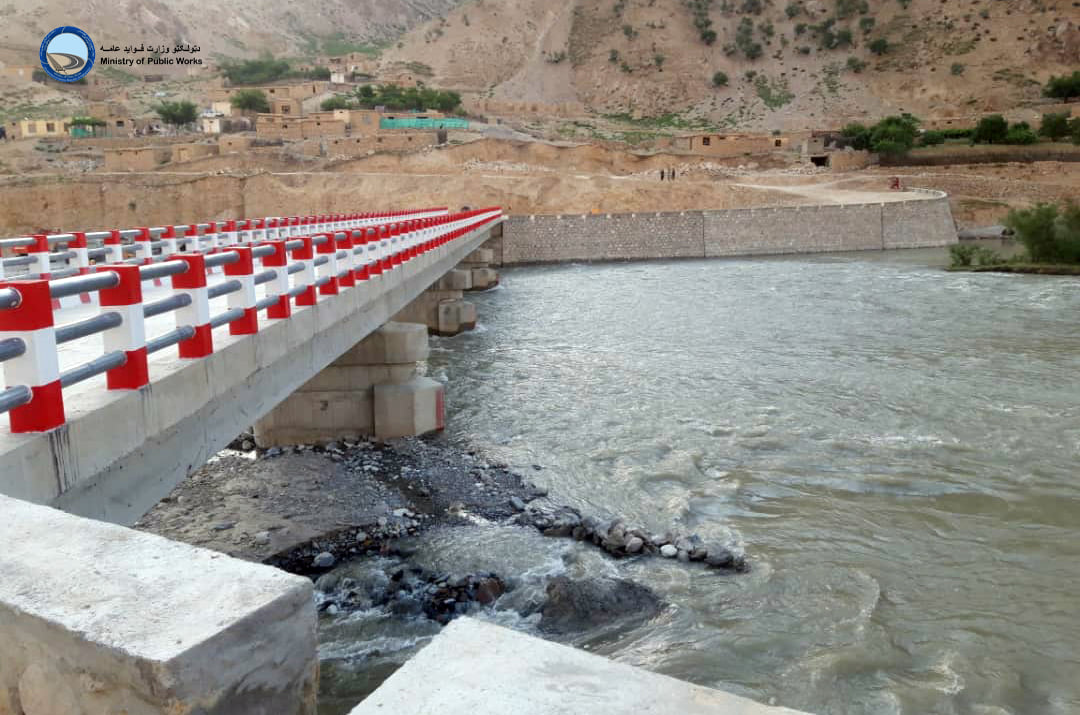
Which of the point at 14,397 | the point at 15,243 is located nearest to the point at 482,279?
the point at 15,243

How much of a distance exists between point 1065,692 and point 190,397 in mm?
6747

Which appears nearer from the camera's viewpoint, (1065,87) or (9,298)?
(9,298)

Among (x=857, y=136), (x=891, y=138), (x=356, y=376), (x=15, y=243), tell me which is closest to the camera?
(x=15, y=243)

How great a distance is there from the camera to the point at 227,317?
622cm

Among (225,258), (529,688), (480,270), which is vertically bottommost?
(480,270)

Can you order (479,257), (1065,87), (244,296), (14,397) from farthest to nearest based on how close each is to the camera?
(1065,87)
(479,257)
(244,296)
(14,397)

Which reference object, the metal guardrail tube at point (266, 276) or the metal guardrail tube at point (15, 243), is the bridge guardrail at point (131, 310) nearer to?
the metal guardrail tube at point (266, 276)

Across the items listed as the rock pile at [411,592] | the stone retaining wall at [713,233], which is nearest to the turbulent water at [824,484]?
the rock pile at [411,592]

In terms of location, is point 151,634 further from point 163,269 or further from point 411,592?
point 411,592

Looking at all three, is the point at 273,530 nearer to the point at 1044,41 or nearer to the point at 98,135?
the point at 98,135

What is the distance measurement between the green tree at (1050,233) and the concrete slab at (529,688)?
38.1 meters

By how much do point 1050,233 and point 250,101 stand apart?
7318 cm

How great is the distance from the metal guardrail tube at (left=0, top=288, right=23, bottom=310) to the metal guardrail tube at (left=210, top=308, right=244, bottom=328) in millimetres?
1984

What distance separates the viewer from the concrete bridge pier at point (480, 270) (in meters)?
36.3
